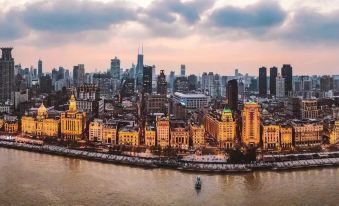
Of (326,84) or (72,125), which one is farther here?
(326,84)

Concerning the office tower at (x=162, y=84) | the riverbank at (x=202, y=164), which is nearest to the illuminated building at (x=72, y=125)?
the riverbank at (x=202, y=164)

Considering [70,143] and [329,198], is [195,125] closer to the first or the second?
[70,143]

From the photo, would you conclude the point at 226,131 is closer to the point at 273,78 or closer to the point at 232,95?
the point at 232,95

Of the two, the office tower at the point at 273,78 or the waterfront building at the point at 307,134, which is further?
the office tower at the point at 273,78

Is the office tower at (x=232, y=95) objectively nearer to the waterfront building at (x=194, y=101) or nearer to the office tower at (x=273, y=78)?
the waterfront building at (x=194, y=101)

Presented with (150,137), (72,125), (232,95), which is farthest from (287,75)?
(150,137)

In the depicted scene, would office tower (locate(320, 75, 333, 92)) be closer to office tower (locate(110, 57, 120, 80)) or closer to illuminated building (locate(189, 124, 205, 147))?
office tower (locate(110, 57, 120, 80))
